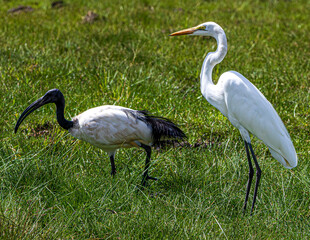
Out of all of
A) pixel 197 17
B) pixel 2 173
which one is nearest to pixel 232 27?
pixel 197 17

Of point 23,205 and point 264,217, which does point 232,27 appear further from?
point 23,205

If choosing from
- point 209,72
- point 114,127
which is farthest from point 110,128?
point 209,72

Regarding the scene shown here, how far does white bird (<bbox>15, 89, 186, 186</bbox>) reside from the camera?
13.4 ft

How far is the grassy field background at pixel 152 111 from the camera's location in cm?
333

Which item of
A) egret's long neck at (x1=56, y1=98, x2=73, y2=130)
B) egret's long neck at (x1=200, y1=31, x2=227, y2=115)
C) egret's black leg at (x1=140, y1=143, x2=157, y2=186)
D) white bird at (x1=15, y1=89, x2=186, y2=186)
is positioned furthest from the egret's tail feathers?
egret's long neck at (x1=56, y1=98, x2=73, y2=130)

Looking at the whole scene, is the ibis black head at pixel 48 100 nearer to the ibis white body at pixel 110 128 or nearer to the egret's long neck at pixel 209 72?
the ibis white body at pixel 110 128

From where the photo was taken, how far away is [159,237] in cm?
319

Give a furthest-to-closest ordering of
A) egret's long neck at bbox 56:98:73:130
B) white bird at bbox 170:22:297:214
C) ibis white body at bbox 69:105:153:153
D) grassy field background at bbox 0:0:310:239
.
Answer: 1. egret's long neck at bbox 56:98:73:130
2. ibis white body at bbox 69:105:153:153
3. white bird at bbox 170:22:297:214
4. grassy field background at bbox 0:0:310:239

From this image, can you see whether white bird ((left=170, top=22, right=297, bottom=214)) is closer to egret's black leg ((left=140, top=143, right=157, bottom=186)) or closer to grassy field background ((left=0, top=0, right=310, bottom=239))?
grassy field background ((left=0, top=0, right=310, bottom=239))

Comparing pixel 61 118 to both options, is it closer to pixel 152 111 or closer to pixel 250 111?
pixel 152 111

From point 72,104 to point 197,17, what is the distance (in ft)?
14.3

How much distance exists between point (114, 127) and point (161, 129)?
1.29ft

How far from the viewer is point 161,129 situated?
4.16 meters

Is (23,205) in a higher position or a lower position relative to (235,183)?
higher
